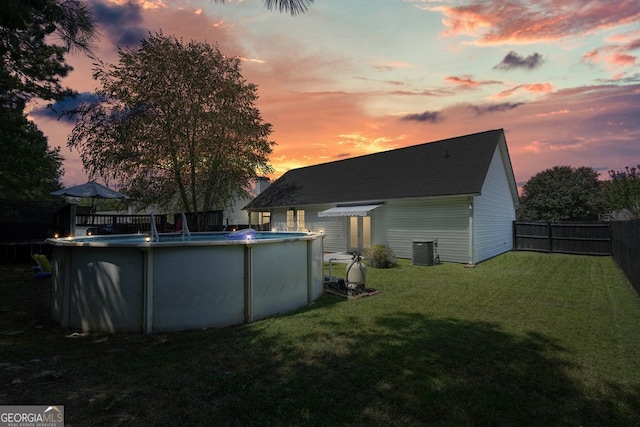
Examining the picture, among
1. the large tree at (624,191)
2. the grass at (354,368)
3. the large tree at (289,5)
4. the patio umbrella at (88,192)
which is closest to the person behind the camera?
the grass at (354,368)

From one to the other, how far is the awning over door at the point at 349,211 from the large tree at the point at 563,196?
3831cm

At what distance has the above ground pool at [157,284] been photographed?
579cm

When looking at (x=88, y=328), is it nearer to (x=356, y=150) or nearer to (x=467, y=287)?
(x=467, y=287)

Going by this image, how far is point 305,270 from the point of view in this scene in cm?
788

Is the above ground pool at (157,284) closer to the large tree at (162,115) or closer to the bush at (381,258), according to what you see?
the bush at (381,258)

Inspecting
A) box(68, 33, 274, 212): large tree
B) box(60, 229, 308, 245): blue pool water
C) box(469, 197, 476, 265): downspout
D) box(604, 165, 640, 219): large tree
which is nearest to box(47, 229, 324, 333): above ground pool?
box(60, 229, 308, 245): blue pool water

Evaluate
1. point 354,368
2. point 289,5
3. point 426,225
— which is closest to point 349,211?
point 426,225

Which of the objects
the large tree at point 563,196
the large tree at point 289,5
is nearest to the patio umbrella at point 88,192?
the large tree at point 289,5

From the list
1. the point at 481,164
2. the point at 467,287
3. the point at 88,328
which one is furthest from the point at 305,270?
the point at 481,164

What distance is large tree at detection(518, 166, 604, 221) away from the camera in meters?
42.0

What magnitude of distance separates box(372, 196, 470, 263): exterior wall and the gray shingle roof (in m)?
0.74

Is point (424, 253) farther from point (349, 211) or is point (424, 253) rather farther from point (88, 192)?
point (88, 192)

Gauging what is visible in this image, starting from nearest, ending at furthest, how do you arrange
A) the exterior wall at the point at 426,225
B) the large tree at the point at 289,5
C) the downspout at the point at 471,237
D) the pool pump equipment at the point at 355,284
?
1. the large tree at the point at 289,5
2. the pool pump equipment at the point at 355,284
3. the downspout at the point at 471,237
4. the exterior wall at the point at 426,225

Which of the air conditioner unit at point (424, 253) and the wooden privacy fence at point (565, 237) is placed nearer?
the air conditioner unit at point (424, 253)
